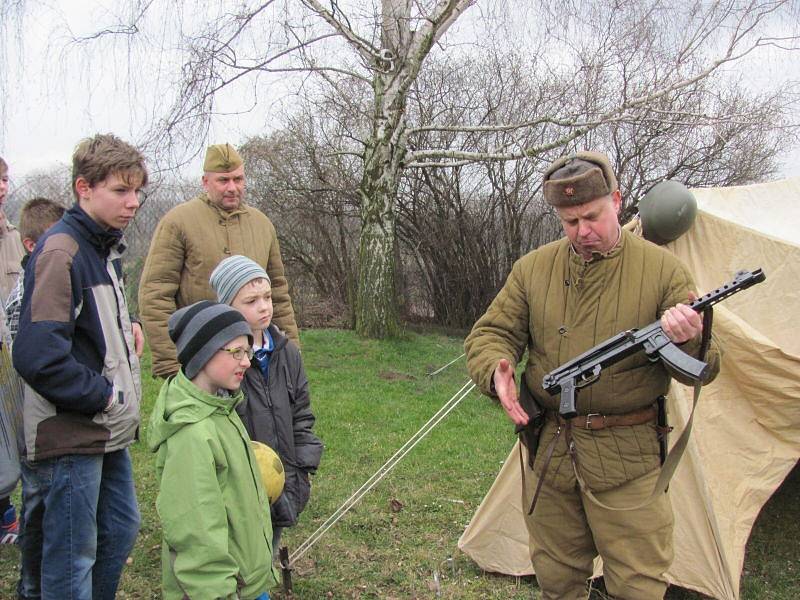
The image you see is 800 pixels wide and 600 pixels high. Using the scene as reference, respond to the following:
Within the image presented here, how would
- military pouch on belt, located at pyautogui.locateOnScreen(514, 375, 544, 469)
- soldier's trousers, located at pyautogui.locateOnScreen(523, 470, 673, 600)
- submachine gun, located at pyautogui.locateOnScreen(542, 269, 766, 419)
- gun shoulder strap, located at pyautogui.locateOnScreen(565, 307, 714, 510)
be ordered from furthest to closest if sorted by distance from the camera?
military pouch on belt, located at pyautogui.locateOnScreen(514, 375, 544, 469)
soldier's trousers, located at pyautogui.locateOnScreen(523, 470, 673, 600)
gun shoulder strap, located at pyautogui.locateOnScreen(565, 307, 714, 510)
submachine gun, located at pyautogui.locateOnScreen(542, 269, 766, 419)

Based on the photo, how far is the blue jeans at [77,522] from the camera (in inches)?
99.0

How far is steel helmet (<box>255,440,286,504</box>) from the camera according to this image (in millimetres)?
2682

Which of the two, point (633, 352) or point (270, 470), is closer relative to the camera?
point (633, 352)

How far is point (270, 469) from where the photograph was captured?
2697 millimetres

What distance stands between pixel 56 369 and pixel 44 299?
244 mm

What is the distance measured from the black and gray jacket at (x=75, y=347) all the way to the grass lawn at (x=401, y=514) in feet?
4.56

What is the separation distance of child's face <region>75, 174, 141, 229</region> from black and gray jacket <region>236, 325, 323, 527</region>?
81cm

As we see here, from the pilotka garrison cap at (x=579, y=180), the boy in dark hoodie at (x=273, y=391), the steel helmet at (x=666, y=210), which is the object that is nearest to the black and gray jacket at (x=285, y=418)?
the boy in dark hoodie at (x=273, y=391)

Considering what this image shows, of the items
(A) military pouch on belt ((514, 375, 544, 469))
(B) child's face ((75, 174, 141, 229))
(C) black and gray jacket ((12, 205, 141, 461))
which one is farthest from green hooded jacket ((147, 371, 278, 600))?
(A) military pouch on belt ((514, 375, 544, 469))

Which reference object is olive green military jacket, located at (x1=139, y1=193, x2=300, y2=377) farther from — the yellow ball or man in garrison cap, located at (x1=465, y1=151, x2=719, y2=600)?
man in garrison cap, located at (x1=465, y1=151, x2=719, y2=600)

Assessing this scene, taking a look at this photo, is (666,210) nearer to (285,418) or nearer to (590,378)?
(590,378)

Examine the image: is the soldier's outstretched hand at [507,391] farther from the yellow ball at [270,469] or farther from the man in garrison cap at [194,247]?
the man in garrison cap at [194,247]

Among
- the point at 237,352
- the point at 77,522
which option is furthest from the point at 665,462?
the point at 77,522

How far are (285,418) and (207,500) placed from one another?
818 mm
